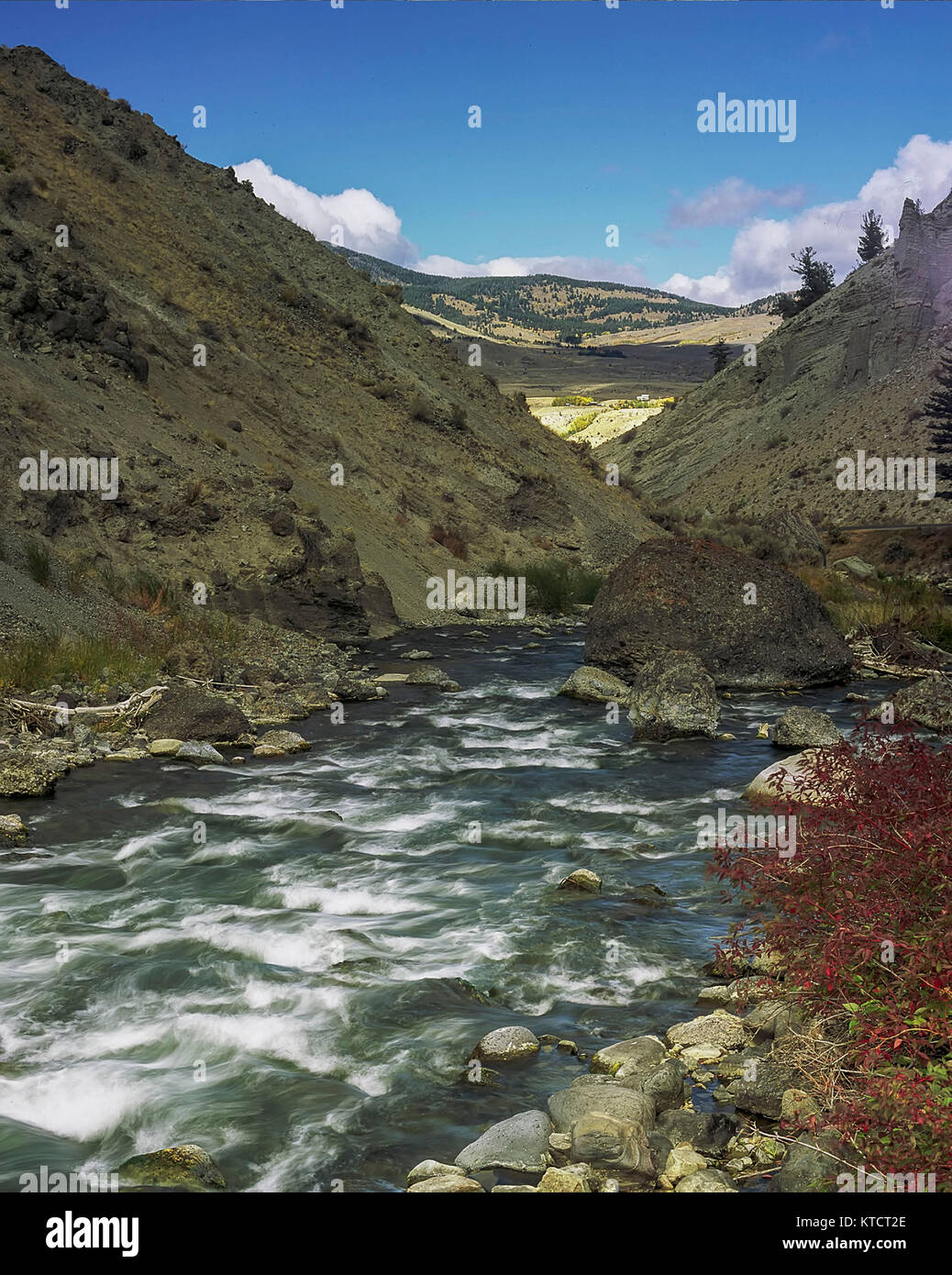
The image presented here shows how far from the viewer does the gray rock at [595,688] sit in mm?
16656

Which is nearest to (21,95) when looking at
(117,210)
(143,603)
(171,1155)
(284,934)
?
(117,210)

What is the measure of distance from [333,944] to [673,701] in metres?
7.76

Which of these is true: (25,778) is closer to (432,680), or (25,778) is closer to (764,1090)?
(432,680)

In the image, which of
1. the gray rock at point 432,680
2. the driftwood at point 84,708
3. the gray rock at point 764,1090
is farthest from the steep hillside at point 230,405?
the gray rock at point 764,1090

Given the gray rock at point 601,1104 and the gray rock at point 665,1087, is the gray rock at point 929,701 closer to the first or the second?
the gray rock at point 665,1087

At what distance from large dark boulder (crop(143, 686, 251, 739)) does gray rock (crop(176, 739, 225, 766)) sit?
42 cm

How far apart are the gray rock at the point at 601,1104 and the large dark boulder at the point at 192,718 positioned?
8.92m

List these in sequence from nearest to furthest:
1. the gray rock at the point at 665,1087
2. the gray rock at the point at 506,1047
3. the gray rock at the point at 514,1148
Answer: the gray rock at the point at 514,1148
the gray rock at the point at 665,1087
the gray rock at the point at 506,1047

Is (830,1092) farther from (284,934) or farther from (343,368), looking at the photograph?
(343,368)

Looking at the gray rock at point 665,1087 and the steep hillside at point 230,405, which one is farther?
the steep hillside at point 230,405

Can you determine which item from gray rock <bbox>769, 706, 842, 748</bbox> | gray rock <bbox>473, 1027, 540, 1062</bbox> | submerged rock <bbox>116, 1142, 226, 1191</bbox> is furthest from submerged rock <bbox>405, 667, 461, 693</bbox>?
submerged rock <bbox>116, 1142, 226, 1191</bbox>

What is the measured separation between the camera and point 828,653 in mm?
17641

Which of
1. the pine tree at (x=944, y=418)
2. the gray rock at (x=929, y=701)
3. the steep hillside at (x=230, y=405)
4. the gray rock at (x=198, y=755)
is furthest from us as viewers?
the pine tree at (x=944, y=418)

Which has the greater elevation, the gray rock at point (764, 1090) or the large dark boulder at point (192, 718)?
the large dark boulder at point (192, 718)
